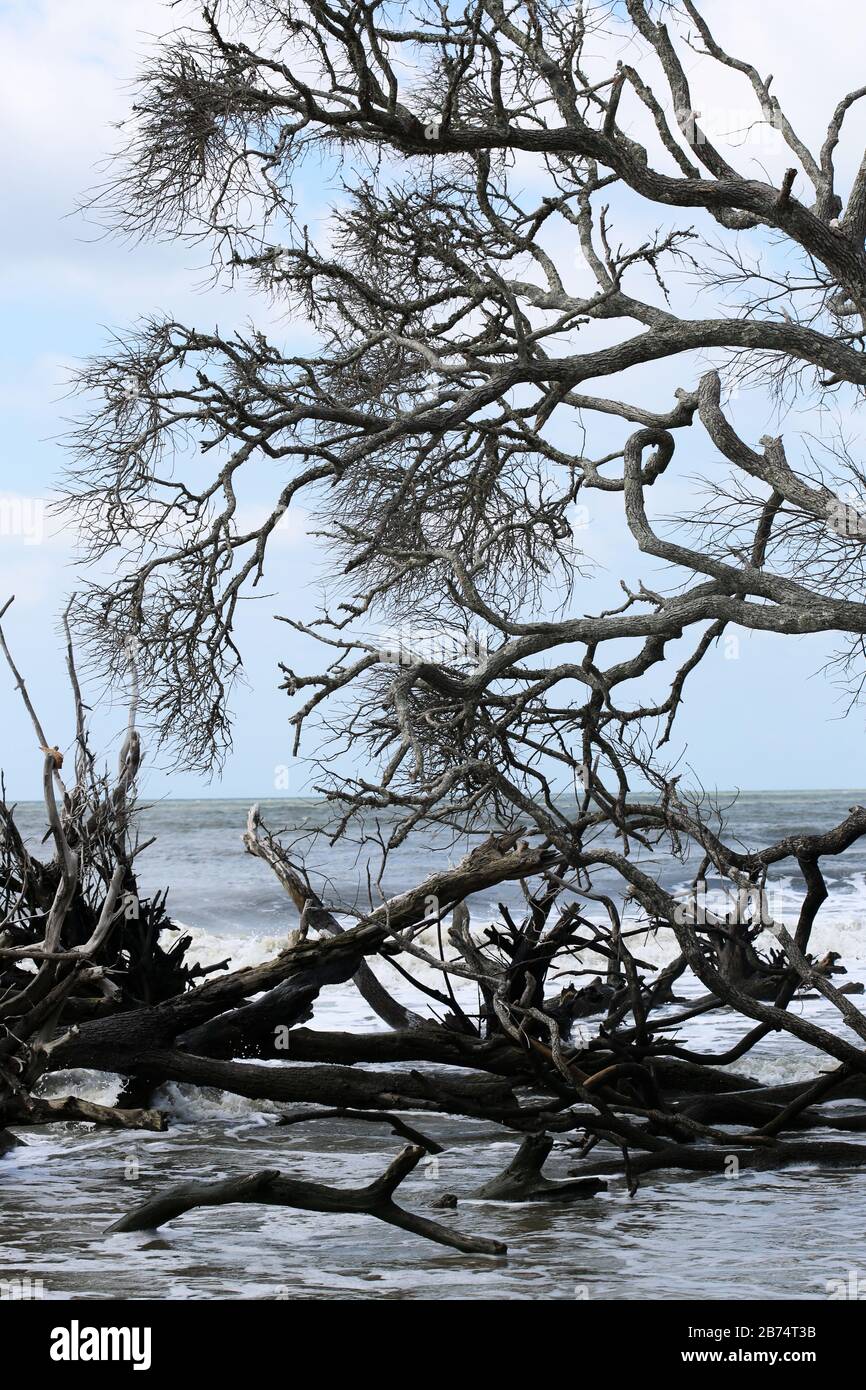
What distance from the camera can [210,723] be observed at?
11641 mm

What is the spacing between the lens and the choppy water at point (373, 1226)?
5570 millimetres

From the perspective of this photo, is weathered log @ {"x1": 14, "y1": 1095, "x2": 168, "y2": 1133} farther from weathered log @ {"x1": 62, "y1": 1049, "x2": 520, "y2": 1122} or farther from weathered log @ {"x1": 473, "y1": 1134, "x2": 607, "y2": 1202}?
weathered log @ {"x1": 62, "y1": 1049, "x2": 520, "y2": 1122}

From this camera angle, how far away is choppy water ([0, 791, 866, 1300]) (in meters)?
5.57

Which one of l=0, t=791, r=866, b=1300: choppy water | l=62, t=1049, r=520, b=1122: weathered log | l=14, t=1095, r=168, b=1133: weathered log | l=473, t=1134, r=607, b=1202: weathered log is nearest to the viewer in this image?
l=0, t=791, r=866, b=1300: choppy water

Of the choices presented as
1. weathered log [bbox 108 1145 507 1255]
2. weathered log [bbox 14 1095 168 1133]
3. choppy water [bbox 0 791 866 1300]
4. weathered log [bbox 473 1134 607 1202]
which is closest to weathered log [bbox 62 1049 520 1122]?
choppy water [bbox 0 791 866 1300]

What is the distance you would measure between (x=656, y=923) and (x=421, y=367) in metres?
6.76

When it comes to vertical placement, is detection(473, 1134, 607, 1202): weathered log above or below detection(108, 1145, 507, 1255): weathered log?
below

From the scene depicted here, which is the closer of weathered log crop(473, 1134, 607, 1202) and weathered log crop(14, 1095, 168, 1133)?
weathered log crop(14, 1095, 168, 1133)

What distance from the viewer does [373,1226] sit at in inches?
259

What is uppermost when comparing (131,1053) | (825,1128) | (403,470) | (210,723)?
(403,470)

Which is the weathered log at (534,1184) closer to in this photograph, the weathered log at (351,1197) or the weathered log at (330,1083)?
the weathered log at (330,1083)
